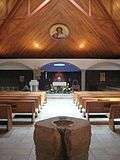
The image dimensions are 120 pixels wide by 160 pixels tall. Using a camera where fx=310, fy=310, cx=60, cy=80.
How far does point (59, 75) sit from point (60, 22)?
5.33 meters

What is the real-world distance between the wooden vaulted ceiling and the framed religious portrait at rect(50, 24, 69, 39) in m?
0.23

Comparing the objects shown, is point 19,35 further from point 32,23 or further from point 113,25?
point 113,25

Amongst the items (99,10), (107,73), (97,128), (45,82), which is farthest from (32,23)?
(97,128)

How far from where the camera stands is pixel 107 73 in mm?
23125

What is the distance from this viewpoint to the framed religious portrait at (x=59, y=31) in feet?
64.0

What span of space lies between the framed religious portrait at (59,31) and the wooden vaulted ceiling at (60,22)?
23 centimetres

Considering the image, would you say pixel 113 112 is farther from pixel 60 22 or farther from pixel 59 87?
pixel 59 87

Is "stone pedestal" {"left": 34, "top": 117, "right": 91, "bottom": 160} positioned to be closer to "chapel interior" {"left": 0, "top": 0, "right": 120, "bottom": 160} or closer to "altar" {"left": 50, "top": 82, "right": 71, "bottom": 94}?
"chapel interior" {"left": 0, "top": 0, "right": 120, "bottom": 160}

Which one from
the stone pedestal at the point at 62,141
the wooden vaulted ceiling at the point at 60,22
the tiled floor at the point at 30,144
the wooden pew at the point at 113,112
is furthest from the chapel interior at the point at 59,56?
the stone pedestal at the point at 62,141

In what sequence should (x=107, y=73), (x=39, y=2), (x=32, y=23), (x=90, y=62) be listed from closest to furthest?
(x=39, y=2) < (x=32, y=23) < (x=90, y=62) < (x=107, y=73)

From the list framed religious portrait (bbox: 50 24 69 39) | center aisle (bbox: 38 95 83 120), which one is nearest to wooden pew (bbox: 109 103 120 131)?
center aisle (bbox: 38 95 83 120)

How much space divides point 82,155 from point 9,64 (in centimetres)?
1818

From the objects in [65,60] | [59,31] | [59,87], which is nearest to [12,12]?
[59,31]

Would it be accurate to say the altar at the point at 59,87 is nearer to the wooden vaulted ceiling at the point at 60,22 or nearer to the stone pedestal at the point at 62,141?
the wooden vaulted ceiling at the point at 60,22
